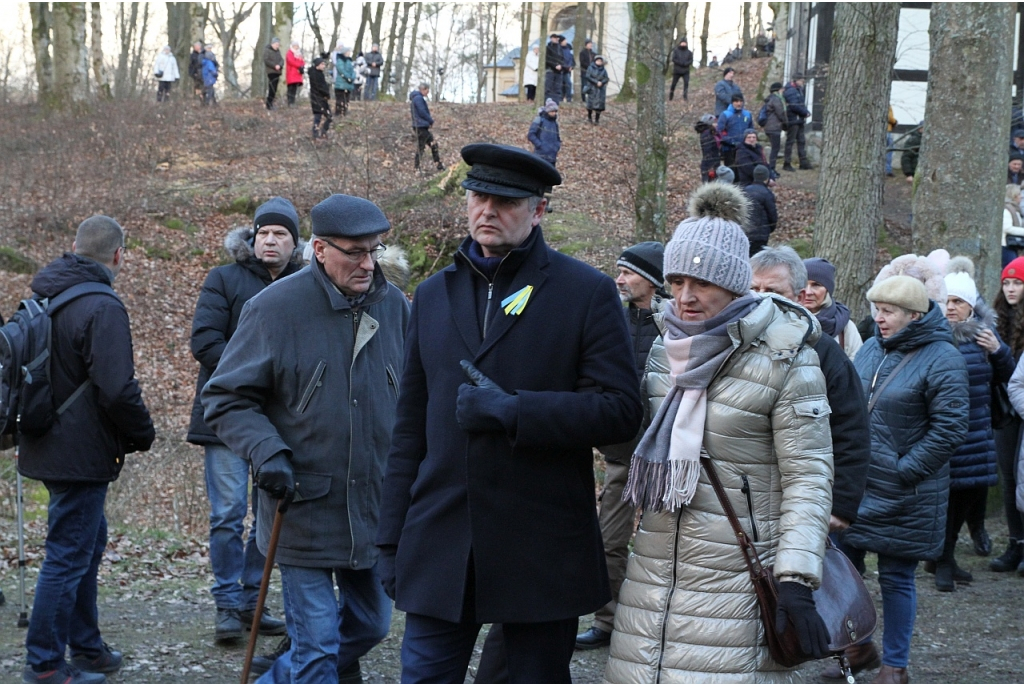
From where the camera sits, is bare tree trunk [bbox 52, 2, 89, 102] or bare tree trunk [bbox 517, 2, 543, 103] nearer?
bare tree trunk [bbox 52, 2, 89, 102]

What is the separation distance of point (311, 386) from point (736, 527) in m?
1.83

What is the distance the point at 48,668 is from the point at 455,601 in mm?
2902

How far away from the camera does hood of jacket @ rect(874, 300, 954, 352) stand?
541cm

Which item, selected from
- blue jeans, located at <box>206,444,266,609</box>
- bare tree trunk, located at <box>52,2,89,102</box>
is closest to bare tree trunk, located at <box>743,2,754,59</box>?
bare tree trunk, located at <box>52,2,89,102</box>

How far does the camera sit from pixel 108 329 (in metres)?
5.23

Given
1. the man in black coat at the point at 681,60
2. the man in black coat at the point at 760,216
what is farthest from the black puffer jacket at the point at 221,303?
the man in black coat at the point at 681,60

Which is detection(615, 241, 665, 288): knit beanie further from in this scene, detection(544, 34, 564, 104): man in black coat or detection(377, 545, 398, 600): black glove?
detection(544, 34, 564, 104): man in black coat

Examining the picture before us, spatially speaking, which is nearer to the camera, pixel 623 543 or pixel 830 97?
pixel 623 543

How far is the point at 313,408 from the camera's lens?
4270 mm

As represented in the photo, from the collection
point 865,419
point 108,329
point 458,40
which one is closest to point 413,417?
point 865,419

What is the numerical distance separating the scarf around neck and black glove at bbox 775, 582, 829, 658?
0.40m

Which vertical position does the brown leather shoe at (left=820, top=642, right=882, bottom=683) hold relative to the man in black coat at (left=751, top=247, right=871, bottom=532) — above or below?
below

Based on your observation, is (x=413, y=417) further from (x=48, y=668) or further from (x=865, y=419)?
(x=48, y=668)

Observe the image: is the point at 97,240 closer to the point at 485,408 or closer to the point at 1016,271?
the point at 485,408
